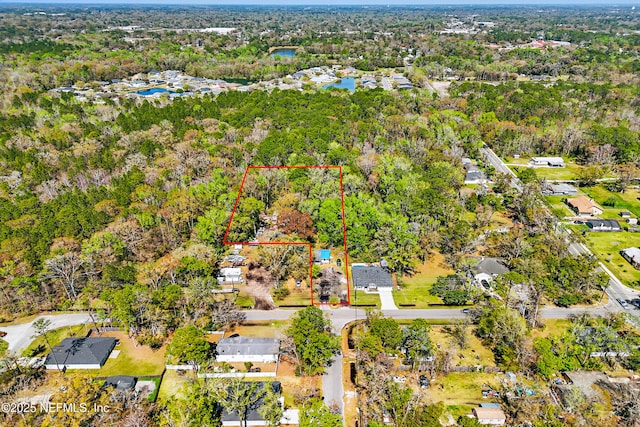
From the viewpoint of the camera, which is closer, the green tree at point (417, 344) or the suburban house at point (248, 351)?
the green tree at point (417, 344)

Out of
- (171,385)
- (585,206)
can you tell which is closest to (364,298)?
(171,385)

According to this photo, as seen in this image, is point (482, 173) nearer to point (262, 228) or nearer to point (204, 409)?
point (262, 228)

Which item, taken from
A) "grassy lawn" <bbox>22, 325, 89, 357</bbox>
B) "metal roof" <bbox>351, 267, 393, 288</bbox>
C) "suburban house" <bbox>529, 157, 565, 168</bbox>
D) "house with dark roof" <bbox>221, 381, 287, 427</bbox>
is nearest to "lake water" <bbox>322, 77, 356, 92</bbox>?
"suburban house" <bbox>529, 157, 565, 168</bbox>

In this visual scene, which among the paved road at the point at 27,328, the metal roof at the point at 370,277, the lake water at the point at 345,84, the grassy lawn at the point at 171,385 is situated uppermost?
the lake water at the point at 345,84

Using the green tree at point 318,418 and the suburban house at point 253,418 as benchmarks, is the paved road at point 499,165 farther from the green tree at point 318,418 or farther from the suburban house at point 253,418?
the suburban house at point 253,418

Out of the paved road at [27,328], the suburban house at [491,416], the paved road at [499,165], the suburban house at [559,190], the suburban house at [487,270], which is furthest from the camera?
the paved road at [499,165]

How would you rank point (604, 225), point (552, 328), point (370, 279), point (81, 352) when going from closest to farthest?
point (81, 352), point (552, 328), point (370, 279), point (604, 225)

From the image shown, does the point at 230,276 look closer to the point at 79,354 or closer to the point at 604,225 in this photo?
the point at 79,354

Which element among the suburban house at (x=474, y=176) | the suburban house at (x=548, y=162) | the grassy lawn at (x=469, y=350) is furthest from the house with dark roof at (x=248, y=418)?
the suburban house at (x=548, y=162)
